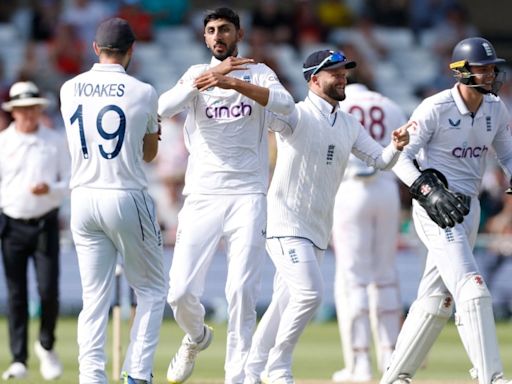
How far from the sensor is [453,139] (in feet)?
33.2

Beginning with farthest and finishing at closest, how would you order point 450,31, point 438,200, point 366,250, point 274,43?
point 450,31 → point 274,43 → point 366,250 → point 438,200

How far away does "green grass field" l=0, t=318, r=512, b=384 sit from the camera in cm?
1297

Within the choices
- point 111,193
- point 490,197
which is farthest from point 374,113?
point 490,197

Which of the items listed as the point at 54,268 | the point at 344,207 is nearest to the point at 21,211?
the point at 54,268

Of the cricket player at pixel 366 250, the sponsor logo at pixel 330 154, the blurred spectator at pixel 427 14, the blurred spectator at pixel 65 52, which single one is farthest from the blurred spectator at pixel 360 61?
the sponsor logo at pixel 330 154

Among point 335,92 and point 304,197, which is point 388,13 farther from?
point 304,197

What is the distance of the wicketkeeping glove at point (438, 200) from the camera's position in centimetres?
981

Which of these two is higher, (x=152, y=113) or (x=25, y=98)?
(x=152, y=113)

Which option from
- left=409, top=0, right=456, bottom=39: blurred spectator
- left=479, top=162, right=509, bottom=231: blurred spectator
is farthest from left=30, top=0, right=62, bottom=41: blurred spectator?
Result: left=479, top=162, right=509, bottom=231: blurred spectator

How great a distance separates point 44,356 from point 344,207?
2.84m

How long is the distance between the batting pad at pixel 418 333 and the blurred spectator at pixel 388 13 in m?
14.5

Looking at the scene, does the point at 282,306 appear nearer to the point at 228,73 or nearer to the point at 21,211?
the point at 228,73

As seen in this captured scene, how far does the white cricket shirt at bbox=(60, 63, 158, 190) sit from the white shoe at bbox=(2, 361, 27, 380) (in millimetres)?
3523

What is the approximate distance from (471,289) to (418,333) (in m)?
0.64
